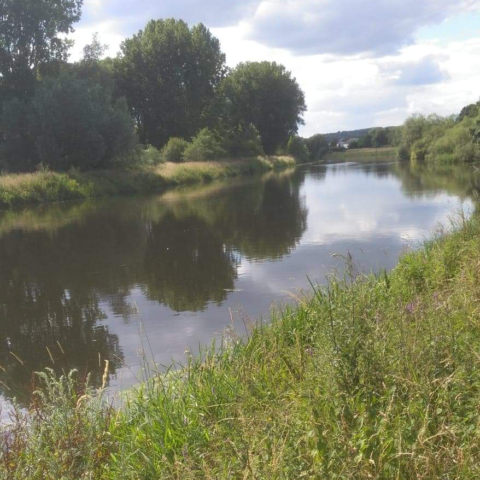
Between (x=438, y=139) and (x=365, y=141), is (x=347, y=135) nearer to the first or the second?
(x=365, y=141)

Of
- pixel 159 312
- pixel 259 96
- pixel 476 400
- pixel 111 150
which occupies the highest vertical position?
pixel 259 96

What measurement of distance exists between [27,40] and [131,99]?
18262 millimetres

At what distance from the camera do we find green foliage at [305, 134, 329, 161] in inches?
3895

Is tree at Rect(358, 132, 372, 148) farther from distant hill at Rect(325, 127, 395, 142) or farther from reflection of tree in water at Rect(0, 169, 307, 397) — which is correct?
reflection of tree in water at Rect(0, 169, 307, 397)

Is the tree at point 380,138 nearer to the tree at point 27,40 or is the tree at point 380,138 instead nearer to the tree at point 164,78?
the tree at point 164,78

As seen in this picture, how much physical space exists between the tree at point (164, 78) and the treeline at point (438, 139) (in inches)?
949

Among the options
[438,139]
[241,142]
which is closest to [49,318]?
[241,142]

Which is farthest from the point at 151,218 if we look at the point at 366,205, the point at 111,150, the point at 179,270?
the point at 111,150

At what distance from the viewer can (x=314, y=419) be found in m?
3.33

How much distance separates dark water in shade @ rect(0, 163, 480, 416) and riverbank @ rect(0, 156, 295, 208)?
4.02 meters

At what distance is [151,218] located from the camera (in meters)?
21.2

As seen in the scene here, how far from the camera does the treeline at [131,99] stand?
107ft

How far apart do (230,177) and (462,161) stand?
20.5 meters

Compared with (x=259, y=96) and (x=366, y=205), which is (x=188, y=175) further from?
(x=259, y=96)
